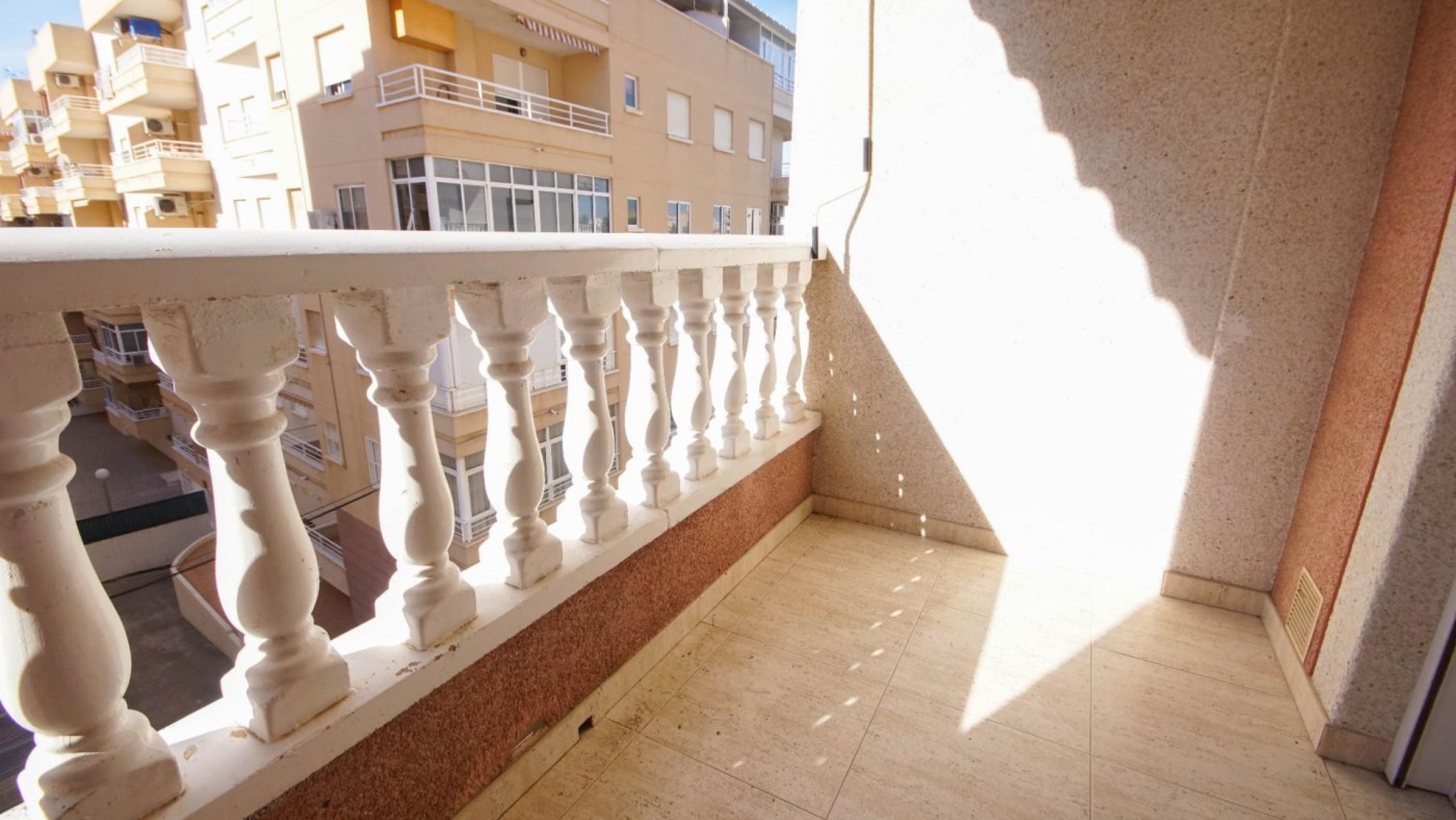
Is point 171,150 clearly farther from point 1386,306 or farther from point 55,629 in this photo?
point 1386,306

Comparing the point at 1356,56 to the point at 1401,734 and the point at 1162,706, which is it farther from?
the point at 1162,706

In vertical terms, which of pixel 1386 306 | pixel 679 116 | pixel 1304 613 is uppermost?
pixel 679 116

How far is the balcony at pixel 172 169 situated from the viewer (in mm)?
14234

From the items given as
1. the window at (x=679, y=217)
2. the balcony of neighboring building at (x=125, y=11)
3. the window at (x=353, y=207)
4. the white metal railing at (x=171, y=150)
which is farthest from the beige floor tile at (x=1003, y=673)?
the balcony of neighboring building at (x=125, y=11)

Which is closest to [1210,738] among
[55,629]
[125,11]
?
[55,629]

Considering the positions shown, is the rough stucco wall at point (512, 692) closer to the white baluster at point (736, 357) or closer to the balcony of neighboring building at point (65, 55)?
the white baluster at point (736, 357)

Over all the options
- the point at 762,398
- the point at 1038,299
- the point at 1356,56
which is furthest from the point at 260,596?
the point at 1356,56

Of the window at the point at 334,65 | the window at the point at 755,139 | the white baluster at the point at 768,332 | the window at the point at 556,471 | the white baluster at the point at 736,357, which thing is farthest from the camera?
the window at the point at 755,139

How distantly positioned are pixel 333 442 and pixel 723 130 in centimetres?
1087

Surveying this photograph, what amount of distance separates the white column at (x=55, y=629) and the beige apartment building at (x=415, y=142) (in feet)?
21.1

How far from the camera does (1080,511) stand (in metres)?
2.33

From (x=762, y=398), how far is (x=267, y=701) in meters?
1.75

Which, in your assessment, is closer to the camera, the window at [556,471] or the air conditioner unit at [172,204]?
the window at [556,471]

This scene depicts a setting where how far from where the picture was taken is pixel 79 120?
728 inches
